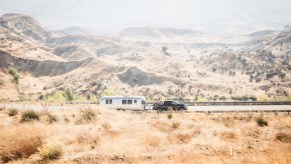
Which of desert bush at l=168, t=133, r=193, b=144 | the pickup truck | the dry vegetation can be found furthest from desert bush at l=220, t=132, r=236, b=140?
the pickup truck

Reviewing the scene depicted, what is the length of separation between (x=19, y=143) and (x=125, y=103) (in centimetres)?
2474

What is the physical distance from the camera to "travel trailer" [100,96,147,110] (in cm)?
3494

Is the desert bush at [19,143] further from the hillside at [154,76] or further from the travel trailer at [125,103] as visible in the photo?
the hillside at [154,76]

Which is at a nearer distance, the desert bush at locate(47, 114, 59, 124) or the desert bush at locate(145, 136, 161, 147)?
the desert bush at locate(145, 136, 161, 147)

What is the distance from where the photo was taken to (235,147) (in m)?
11.1

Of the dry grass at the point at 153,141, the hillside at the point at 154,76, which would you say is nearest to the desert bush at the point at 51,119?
the dry grass at the point at 153,141

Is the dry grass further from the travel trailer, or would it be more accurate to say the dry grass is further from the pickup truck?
the travel trailer

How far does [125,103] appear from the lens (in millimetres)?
35375

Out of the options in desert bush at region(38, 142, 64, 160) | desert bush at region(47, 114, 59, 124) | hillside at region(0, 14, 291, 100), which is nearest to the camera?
desert bush at region(38, 142, 64, 160)

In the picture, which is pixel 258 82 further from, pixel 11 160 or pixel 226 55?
pixel 11 160

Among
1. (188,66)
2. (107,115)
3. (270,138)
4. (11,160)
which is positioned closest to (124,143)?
(11,160)

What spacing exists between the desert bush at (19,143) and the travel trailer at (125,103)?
23.0 meters

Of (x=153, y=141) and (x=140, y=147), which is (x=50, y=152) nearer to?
(x=140, y=147)

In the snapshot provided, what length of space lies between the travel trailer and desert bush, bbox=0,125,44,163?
23.0 m
